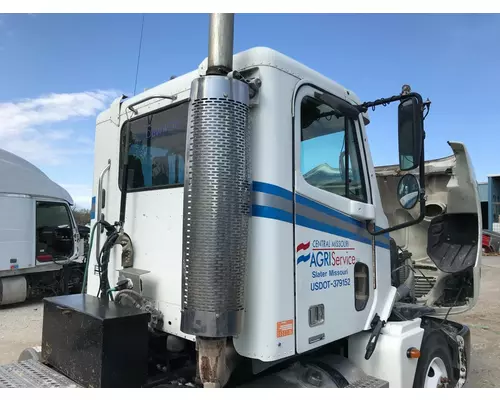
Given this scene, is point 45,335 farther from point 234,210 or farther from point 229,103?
point 229,103

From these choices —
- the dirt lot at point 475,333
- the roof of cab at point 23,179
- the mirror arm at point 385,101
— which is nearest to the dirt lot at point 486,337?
the dirt lot at point 475,333

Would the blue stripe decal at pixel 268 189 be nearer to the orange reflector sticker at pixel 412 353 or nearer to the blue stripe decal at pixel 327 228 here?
the blue stripe decal at pixel 327 228

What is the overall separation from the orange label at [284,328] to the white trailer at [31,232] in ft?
27.5

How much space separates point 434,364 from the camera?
10.9 ft

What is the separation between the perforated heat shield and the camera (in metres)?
2.08

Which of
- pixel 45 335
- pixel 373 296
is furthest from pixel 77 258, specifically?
pixel 373 296

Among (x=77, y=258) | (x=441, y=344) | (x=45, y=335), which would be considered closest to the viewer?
(x=45, y=335)

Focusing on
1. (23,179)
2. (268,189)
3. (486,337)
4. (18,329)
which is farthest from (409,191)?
(23,179)

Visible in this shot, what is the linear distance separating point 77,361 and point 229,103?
5.25ft

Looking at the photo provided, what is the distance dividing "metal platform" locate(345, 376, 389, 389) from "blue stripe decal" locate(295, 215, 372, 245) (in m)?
0.88

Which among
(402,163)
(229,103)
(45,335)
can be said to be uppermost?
(229,103)

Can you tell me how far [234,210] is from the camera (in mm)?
2131

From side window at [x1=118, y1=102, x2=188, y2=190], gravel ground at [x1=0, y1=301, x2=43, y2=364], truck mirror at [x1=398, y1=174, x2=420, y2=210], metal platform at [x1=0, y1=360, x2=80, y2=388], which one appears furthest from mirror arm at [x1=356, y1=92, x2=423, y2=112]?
gravel ground at [x1=0, y1=301, x2=43, y2=364]

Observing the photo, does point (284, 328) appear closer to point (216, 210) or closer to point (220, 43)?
point (216, 210)
